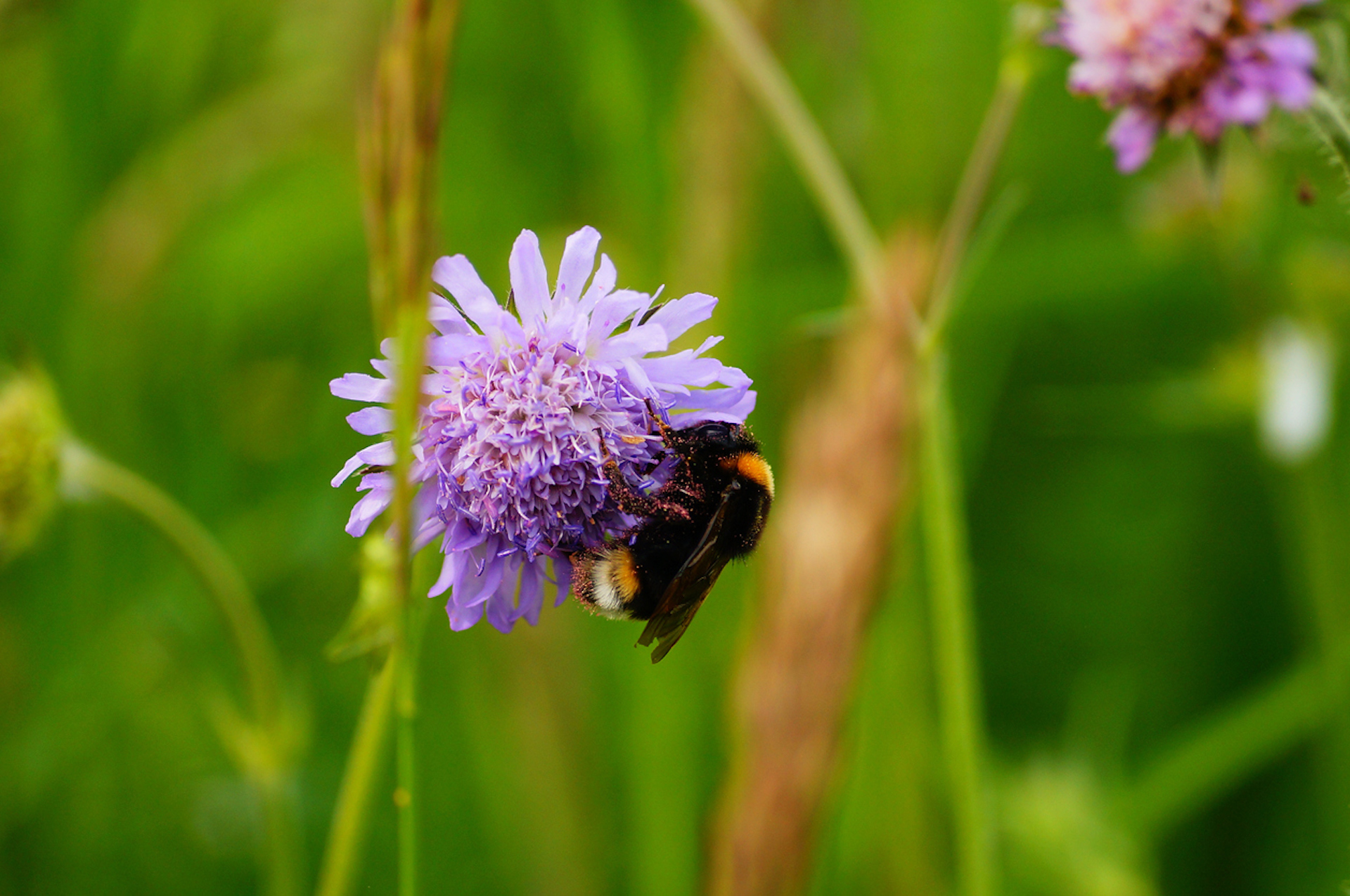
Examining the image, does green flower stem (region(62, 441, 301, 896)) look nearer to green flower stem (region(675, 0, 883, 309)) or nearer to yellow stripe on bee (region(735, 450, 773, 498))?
yellow stripe on bee (region(735, 450, 773, 498))

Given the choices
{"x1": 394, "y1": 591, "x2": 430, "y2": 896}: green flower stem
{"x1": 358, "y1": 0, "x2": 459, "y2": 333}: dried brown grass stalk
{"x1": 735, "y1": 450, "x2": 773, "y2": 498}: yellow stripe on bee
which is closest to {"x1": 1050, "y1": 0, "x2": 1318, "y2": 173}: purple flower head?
{"x1": 735, "y1": 450, "x2": 773, "y2": 498}: yellow stripe on bee

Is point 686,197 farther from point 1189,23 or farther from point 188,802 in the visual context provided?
point 188,802

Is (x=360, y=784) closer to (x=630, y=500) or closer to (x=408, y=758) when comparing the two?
(x=408, y=758)

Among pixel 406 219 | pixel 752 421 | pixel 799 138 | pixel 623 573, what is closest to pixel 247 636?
pixel 623 573

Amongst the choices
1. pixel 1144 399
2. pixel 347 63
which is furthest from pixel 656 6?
pixel 1144 399

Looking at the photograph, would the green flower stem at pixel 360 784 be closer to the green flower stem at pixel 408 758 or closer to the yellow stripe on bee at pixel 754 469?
the green flower stem at pixel 408 758

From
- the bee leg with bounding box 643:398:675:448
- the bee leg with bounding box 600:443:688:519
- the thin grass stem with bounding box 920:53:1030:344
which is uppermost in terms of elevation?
the thin grass stem with bounding box 920:53:1030:344

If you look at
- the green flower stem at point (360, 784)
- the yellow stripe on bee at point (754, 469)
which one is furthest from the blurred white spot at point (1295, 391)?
the green flower stem at point (360, 784)

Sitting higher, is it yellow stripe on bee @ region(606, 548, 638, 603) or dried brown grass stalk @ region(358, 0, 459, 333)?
dried brown grass stalk @ region(358, 0, 459, 333)
